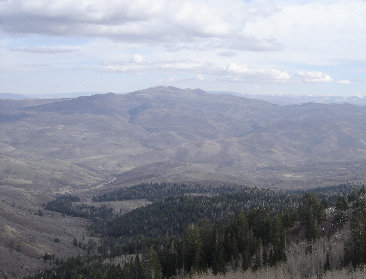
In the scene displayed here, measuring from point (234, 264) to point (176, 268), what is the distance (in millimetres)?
15305

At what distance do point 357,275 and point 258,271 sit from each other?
2000 cm

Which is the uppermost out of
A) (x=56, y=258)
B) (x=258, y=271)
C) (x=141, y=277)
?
(x=258, y=271)

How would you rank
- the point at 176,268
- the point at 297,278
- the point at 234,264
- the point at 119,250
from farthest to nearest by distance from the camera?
1. the point at 119,250
2. the point at 176,268
3. the point at 234,264
4. the point at 297,278

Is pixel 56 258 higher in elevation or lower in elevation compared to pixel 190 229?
lower

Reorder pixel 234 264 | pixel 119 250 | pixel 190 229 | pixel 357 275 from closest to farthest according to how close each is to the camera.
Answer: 1. pixel 357 275
2. pixel 234 264
3. pixel 190 229
4. pixel 119 250

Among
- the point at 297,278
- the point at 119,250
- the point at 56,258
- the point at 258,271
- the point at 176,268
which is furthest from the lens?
the point at 56,258

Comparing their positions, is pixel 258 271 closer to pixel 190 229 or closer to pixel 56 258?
pixel 190 229

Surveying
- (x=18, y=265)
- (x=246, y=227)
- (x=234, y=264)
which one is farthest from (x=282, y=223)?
(x=18, y=265)

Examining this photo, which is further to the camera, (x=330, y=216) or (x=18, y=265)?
(x=18, y=265)

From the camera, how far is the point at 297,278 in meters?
75.7

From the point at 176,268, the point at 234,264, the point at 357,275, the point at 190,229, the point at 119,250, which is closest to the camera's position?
the point at 357,275

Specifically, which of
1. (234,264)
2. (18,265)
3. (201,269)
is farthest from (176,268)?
(18,265)

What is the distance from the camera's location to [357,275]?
7081cm

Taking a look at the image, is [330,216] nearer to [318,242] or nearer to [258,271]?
[318,242]
